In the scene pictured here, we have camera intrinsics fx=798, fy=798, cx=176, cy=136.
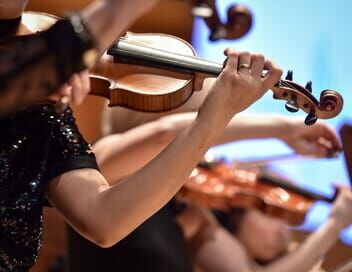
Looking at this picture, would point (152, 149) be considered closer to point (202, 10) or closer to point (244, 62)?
point (244, 62)

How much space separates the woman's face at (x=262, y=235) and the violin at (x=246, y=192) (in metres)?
0.06

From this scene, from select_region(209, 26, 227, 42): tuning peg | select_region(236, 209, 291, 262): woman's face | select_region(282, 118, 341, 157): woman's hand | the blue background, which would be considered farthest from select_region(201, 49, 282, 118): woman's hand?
the blue background

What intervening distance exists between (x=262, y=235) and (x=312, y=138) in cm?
48

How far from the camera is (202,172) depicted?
6.54ft

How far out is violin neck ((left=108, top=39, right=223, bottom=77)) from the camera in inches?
44.9

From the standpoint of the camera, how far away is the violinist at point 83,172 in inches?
42.3

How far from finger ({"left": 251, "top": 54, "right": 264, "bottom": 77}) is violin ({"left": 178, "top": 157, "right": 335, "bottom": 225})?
0.85 metres

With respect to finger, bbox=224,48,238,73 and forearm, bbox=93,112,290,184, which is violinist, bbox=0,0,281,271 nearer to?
finger, bbox=224,48,238,73

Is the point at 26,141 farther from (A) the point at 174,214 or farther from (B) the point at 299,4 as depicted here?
(B) the point at 299,4

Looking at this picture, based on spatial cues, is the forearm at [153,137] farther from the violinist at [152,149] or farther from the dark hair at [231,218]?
the dark hair at [231,218]

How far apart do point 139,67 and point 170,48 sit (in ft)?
0.22

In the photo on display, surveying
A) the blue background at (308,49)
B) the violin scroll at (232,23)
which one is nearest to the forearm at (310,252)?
the violin scroll at (232,23)

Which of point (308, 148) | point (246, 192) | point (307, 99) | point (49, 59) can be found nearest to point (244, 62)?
point (307, 99)

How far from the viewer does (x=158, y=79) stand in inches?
46.4
